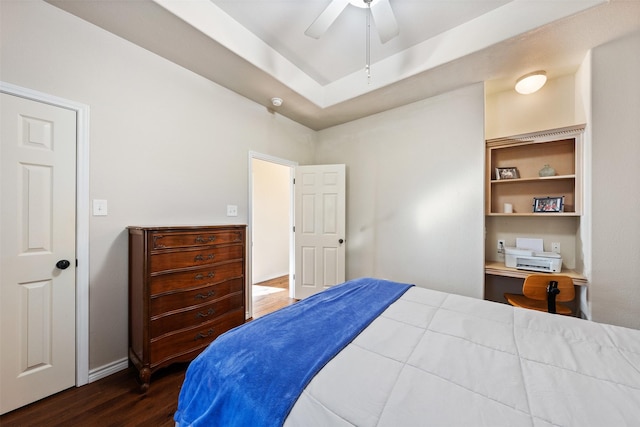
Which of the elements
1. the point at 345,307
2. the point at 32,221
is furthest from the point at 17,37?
the point at 345,307

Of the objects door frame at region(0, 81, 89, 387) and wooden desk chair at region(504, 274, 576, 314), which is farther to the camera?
wooden desk chair at region(504, 274, 576, 314)

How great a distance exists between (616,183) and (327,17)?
2.56 metres

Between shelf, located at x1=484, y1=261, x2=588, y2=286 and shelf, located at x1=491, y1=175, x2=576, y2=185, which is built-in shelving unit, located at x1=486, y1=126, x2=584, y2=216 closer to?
shelf, located at x1=491, y1=175, x2=576, y2=185

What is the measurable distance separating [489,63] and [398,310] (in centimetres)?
235

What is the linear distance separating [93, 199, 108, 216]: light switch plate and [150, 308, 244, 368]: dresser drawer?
1.03 m

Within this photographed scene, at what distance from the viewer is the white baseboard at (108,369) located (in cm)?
181

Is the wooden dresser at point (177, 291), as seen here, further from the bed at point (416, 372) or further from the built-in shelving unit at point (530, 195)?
the built-in shelving unit at point (530, 195)

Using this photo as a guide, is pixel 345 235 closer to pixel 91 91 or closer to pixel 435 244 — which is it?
pixel 435 244

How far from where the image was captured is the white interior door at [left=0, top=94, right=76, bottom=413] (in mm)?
1501

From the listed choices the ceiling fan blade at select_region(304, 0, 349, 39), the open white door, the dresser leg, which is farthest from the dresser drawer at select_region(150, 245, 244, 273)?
the ceiling fan blade at select_region(304, 0, 349, 39)

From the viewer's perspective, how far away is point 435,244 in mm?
2807

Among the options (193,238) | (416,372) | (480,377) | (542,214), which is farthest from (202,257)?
(542,214)

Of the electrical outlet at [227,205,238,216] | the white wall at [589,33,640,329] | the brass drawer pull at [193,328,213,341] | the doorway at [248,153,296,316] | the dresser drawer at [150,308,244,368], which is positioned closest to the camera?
the dresser drawer at [150,308,244,368]

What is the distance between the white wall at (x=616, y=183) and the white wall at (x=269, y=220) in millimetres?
3664
